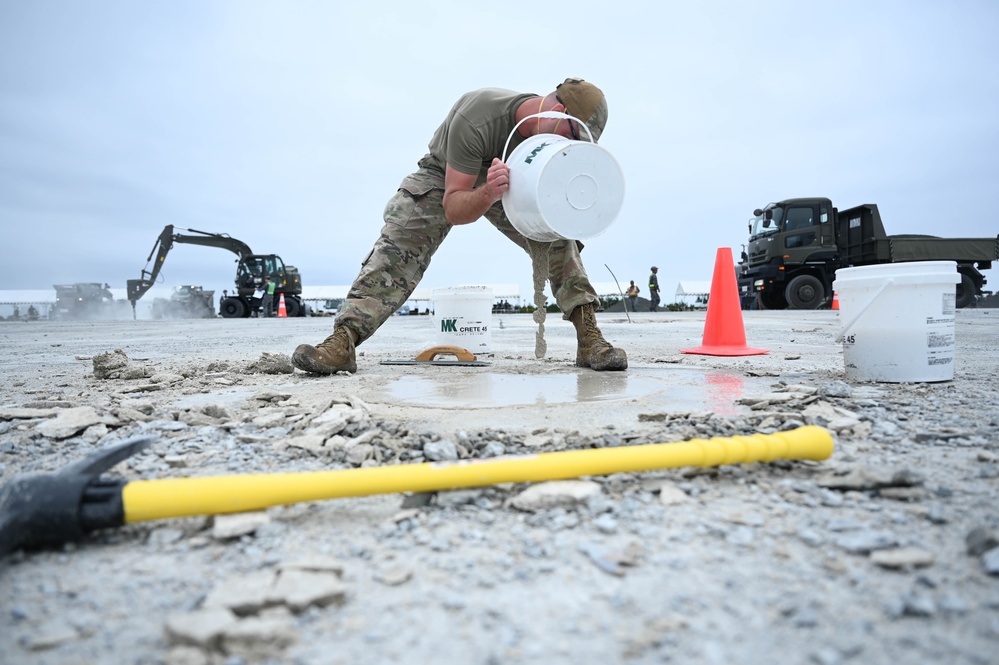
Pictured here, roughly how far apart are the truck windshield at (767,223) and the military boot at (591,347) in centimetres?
1311

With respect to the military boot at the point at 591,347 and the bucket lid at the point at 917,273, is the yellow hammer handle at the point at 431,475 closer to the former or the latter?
the bucket lid at the point at 917,273

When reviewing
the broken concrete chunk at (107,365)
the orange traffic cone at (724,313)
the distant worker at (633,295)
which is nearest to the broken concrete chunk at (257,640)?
the broken concrete chunk at (107,365)

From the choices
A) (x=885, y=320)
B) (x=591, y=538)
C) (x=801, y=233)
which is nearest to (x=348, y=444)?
(x=591, y=538)

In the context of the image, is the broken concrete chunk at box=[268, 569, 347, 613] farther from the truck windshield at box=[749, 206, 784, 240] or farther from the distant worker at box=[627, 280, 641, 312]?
the distant worker at box=[627, 280, 641, 312]

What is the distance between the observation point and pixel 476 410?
2.13 meters

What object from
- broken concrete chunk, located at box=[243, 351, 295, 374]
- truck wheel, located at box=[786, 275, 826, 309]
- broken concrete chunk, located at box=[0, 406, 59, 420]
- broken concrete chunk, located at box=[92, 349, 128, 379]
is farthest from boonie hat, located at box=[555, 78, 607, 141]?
truck wheel, located at box=[786, 275, 826, 309]

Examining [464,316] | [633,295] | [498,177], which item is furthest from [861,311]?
[633,295]

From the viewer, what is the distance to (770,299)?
597 inches

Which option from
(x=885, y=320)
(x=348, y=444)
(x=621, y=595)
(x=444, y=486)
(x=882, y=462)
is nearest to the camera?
(x=621, y=595)

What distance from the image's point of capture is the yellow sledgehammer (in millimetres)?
1074

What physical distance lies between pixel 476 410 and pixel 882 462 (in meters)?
1.24

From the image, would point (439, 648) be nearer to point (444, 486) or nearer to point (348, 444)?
point (444, 486)

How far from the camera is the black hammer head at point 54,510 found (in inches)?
41.2

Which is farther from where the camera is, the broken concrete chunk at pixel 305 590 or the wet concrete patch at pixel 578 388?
the wet concrete patch at pixel 578 388
